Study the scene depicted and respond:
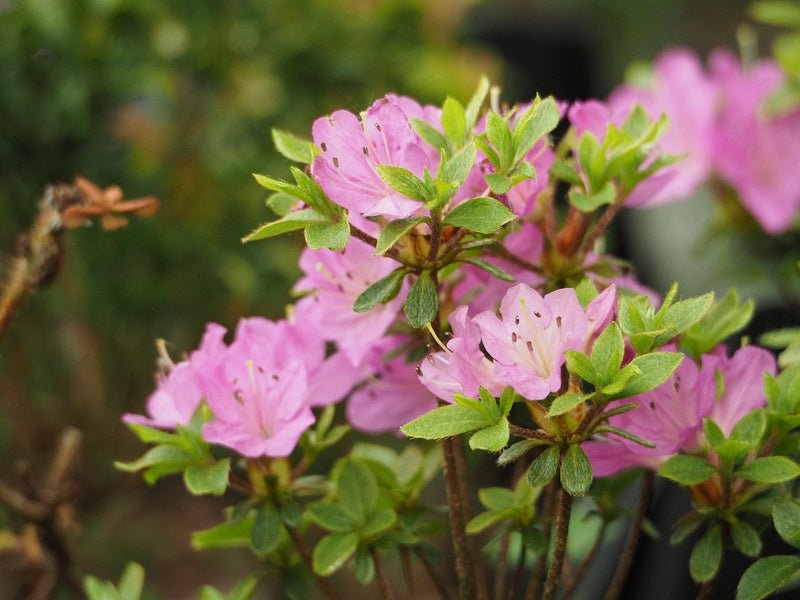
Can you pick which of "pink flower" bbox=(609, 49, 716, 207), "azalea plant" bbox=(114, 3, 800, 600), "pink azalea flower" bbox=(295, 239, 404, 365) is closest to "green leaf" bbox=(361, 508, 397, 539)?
"azalea plant" bbox=(114, 3, 800, 600)

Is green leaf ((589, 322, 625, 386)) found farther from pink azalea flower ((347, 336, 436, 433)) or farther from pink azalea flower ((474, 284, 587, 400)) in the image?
pink azalea flower ((347, 336, 436, 433))

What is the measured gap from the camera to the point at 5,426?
146 centimetres

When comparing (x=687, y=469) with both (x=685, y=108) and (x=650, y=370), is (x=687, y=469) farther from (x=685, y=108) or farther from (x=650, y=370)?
(x=685, y=108)

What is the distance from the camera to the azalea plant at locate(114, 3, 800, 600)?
55cm

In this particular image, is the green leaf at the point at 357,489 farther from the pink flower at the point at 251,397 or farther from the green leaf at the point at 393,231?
the green leaf at the point at 393,231

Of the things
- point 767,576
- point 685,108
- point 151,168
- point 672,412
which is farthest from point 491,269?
point 151,168

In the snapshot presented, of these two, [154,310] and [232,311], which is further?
[232,311]

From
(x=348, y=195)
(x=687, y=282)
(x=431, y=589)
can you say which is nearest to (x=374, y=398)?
(x=348, y=195)

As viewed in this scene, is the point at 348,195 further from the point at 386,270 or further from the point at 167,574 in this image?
the point at 167,574

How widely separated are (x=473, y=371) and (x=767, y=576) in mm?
218

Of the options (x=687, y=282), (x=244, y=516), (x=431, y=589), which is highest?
(x=244, y=516)

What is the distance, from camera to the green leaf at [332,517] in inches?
25.5

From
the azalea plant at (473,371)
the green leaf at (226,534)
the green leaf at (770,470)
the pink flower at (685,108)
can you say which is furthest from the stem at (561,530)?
the pink flower at (685,108)

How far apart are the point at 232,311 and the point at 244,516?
1091 millimetres
